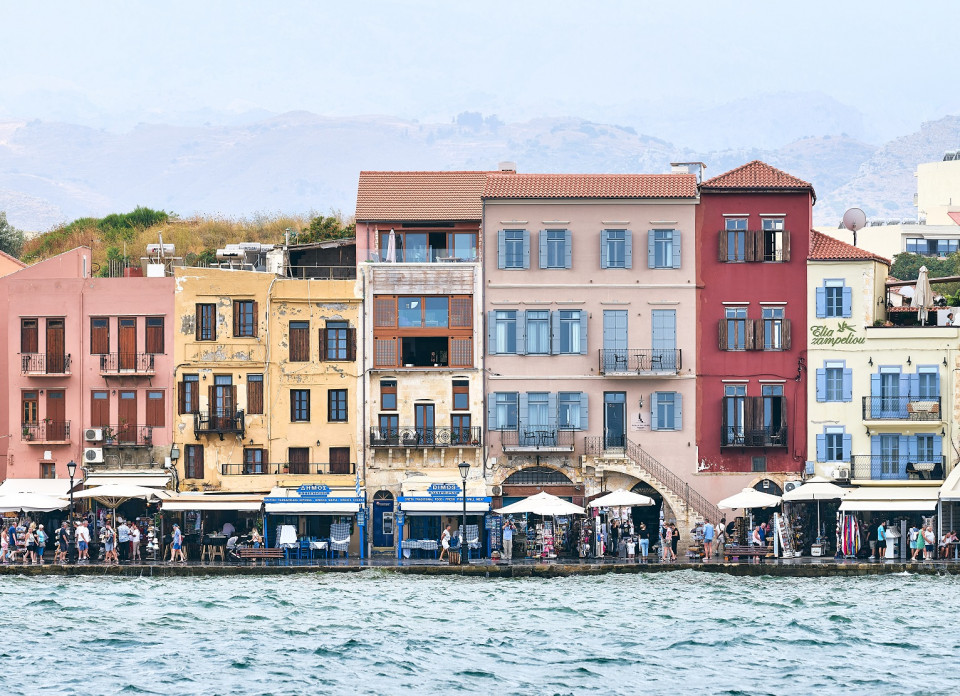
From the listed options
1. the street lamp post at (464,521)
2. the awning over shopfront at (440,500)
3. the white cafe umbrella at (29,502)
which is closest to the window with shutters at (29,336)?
the white cafe umbrella at (29,502)

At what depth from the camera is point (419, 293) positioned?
62.3 meters

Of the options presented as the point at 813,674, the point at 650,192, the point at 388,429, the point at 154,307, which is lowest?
the point at 813,674

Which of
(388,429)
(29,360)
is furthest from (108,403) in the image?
(388,429)

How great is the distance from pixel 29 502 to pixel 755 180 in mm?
26555

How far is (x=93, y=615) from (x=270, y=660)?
771cm

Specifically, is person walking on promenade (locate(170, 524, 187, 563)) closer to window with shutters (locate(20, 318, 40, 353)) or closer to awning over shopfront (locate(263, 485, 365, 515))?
awning over shopfront (locate(263, 485, 365, 515))

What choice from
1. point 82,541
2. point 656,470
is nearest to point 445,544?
point 656,470

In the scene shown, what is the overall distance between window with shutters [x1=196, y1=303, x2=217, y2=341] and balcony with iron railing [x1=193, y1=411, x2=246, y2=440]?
2.63 m

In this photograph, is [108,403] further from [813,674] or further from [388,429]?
[813,674]

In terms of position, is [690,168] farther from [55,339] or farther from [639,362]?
[55,339]

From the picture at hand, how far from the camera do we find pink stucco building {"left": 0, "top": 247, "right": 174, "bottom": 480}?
62000 mm

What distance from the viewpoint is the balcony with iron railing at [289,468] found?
6188cm

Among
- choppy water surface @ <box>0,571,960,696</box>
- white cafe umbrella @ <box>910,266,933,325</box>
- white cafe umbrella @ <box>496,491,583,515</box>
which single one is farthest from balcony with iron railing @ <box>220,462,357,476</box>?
white cafe umbrella @ <box>910,266,933,325</box>

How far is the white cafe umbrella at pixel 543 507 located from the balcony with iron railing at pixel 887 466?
997cm
